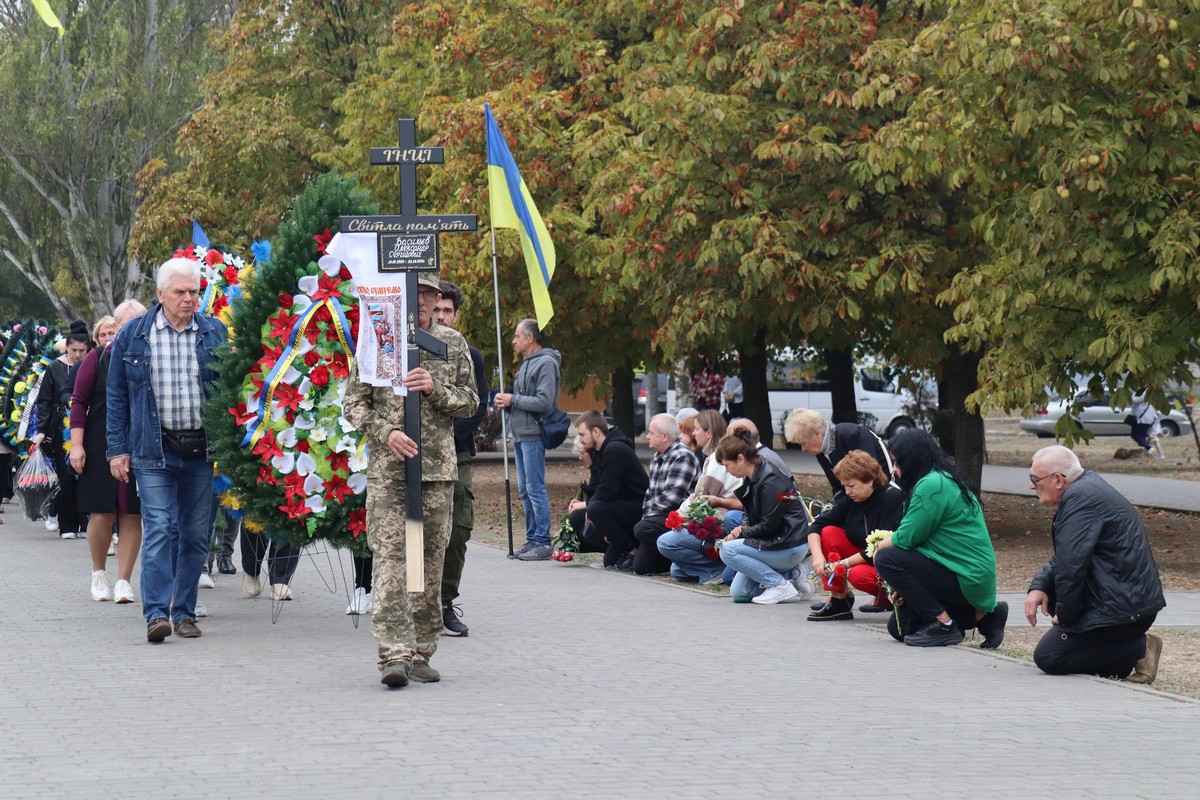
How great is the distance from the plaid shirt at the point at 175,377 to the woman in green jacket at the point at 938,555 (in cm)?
403

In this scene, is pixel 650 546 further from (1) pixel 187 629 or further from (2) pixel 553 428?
(1) pixel 187 629

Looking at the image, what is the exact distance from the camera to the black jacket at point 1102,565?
329 inches

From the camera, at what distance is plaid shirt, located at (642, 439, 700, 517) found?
13.4 m

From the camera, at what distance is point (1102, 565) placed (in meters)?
8.42

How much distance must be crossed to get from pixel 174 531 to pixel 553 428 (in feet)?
18.6

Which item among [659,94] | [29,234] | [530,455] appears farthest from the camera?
[29,234]

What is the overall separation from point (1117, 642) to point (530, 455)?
7.49 metres

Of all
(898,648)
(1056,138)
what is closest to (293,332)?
(898,648)

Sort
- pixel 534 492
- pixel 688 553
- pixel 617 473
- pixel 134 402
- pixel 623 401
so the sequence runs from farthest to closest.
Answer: pixel 623 401 < pixel 534 492 < pixel 617 473 < pixel 688 553 < pixel 134 402

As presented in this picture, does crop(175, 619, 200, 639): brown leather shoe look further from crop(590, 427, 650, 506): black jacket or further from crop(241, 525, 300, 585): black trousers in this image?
crop(590, 427, 650, 506): black jacket

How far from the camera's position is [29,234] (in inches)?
1764

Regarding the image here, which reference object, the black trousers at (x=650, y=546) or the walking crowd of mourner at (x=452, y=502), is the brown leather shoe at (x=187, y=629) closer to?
the walking crowd of mourner at (x=452, y=502)

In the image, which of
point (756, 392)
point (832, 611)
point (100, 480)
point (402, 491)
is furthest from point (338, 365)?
point (756, 392)

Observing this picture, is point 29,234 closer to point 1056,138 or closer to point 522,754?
point 1056,138
